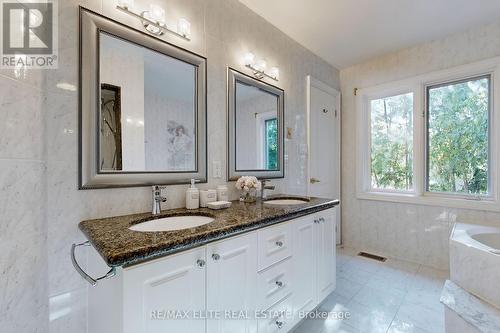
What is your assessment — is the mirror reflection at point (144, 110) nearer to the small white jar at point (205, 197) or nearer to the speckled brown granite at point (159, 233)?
the small white jar at point (205, 197)

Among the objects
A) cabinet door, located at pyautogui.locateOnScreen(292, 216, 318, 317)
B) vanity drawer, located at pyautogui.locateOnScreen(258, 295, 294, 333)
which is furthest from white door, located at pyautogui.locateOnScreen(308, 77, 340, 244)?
vanity drawer, located at pyautogui.locateOnScreen(258, 295, 294, 333)

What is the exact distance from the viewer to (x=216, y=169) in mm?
1740

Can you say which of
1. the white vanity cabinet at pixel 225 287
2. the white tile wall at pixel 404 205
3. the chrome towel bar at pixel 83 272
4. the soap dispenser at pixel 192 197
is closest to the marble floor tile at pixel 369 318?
the white vanity cabinet at pixel 225 287

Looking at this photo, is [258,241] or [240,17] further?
[240,17]

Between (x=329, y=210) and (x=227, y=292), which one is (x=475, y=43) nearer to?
(x=329, y=210)

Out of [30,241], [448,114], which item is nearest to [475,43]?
[448,114]

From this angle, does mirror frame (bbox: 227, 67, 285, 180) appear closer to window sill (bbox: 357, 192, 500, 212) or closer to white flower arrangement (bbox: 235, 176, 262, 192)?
white flower arrangement (bbox: 235, 176, 262, 192)

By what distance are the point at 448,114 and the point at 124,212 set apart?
131 inches

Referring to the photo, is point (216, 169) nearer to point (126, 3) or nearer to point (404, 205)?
point (126, 3)

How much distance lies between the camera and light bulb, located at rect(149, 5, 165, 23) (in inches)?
52.5

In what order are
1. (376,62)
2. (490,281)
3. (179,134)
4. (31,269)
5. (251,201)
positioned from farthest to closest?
(376,62) → (251,201) → (179,134) → (490,281) → (31,269)

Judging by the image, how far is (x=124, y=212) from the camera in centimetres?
126

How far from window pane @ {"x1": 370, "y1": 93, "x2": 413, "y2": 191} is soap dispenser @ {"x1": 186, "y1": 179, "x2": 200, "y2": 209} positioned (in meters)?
2.62

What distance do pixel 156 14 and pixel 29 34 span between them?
2.09ft
